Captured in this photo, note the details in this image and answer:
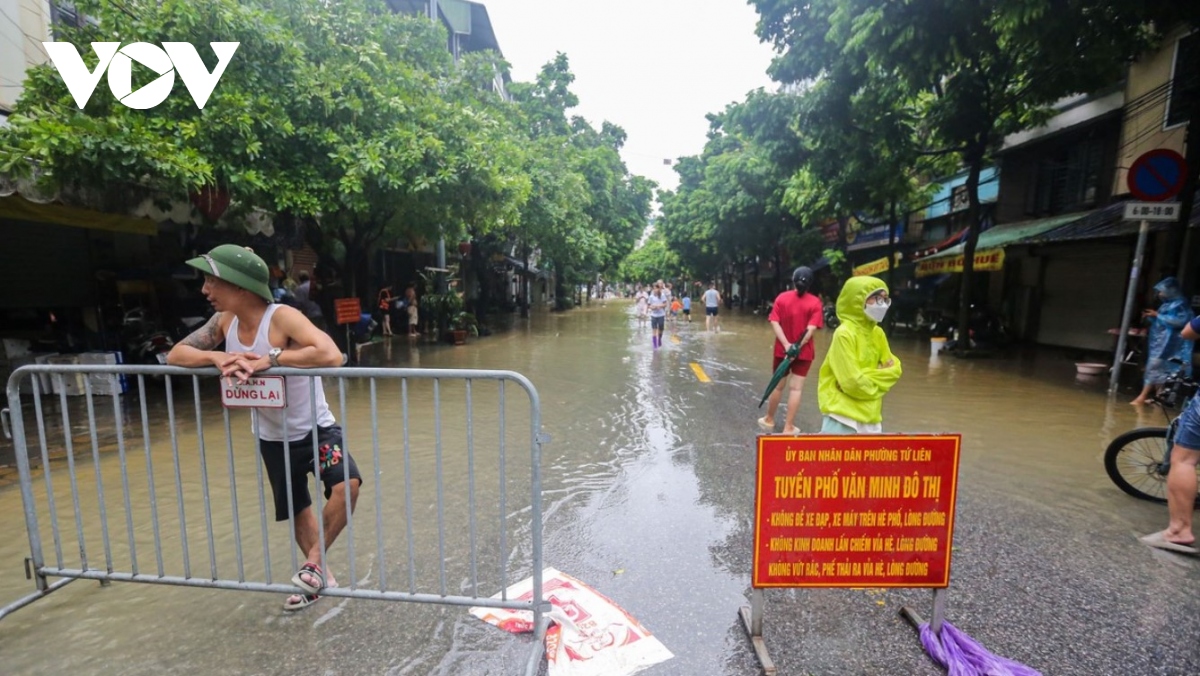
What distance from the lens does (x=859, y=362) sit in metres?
3.62

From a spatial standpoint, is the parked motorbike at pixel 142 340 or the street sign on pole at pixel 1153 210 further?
the parked motorbike at pixel 142 340

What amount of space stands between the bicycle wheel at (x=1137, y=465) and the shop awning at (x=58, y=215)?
35.8 ft

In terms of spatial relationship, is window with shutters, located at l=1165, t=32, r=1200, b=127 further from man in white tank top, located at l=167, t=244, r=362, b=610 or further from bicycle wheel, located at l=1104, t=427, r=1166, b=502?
man in white tank top, located at l=167, t=244, r=362, b=610

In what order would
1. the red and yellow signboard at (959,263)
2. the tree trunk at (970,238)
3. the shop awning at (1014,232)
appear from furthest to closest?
the red and yellow signboard at (959,263), the shop awning at (1014,232), the tree trunk at (970,238)

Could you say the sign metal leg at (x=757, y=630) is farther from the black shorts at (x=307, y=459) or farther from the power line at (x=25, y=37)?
the power line at (x=25, y=37)

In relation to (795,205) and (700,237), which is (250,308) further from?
(700,237)

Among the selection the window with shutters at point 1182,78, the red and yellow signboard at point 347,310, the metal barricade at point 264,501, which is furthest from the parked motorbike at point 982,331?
the red and yellow signboard at point 347,310

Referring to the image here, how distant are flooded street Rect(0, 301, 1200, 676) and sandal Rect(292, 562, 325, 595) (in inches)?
6.9

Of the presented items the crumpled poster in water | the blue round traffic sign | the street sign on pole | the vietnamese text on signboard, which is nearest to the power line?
the vietnamese text on signboard

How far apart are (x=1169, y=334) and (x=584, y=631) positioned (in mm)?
8351

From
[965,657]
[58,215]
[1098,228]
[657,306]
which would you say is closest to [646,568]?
[965,657]

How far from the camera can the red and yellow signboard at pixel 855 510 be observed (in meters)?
2.59

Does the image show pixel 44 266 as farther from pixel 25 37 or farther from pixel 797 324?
pixel 797 324

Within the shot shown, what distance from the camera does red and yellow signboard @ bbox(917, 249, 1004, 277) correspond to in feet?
43.7
